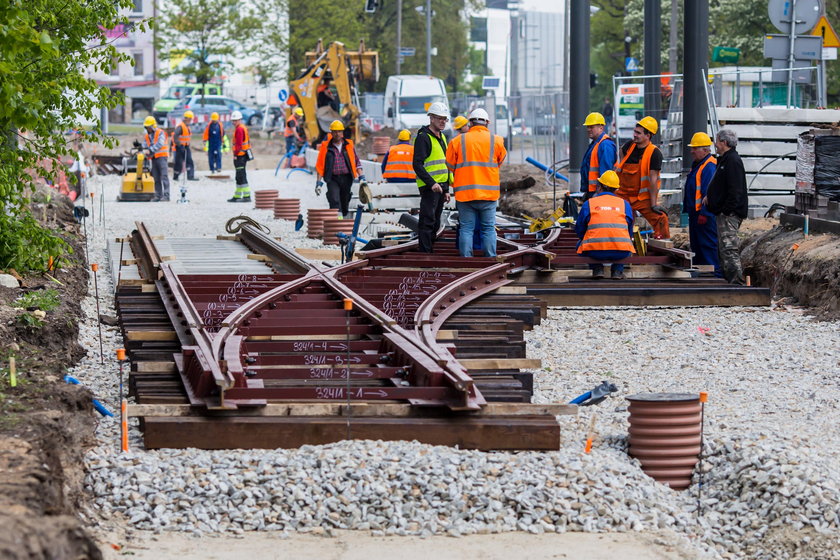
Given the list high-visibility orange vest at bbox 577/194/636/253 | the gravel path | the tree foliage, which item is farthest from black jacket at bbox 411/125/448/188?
the tree foliage

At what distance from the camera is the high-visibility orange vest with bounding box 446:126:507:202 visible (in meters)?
15.1

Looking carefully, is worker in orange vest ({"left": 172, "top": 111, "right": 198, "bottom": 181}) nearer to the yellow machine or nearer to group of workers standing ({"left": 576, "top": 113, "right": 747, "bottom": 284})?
the yellow machine

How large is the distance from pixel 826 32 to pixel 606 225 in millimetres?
7143

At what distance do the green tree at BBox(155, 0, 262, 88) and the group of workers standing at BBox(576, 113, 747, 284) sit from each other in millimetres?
46100

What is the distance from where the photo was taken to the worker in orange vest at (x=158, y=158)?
30036 mm

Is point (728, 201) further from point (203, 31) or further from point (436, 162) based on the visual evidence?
point (203, 31)

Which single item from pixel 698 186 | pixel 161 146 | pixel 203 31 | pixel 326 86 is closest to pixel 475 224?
A: pixel 698 186

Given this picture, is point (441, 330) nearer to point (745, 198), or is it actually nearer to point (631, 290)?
point (631, 290)

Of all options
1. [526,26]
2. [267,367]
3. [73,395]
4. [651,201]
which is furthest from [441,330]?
[526,26]

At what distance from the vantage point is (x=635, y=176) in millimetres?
16594

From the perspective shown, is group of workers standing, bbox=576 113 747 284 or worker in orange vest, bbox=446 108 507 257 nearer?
group of workers standing, bbox=576 113 747 284

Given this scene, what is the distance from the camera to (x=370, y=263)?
15.1m

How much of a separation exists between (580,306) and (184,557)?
27.9 feet

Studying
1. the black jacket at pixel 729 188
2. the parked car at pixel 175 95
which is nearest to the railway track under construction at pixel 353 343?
the black jacket at pixel 729 188
